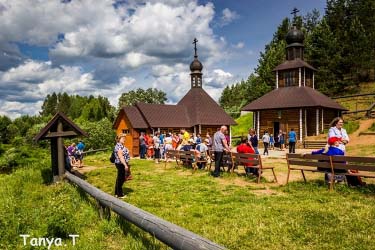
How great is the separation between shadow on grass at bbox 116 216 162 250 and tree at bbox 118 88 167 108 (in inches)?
2456

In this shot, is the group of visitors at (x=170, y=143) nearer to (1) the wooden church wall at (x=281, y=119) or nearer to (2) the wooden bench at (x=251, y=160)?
(2) the wooden bench at (x=251, y=160)

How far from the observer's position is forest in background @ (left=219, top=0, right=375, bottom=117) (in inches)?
1705

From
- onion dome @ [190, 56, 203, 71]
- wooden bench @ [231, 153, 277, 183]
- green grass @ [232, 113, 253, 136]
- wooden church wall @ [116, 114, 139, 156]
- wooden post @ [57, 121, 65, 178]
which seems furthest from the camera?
green grass @ [232, 113, 253, 136]

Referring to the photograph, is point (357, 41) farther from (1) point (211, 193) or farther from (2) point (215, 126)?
(1) point (211, 193)

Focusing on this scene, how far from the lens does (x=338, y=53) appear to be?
43.1 meters

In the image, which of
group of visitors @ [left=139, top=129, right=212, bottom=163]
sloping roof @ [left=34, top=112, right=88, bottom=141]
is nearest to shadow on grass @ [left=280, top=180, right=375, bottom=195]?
group of visitors @ [left=139, top=129, right=212, bottom=163]

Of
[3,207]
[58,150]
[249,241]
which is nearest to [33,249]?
[3,207]

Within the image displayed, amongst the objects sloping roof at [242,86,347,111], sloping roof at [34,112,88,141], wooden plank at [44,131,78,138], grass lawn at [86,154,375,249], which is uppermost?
sloping roof at [242,86,347,111]

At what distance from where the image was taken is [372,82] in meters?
51.2

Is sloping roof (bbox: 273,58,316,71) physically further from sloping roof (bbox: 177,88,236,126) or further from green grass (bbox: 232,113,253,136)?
green grass (bbox: 232,113,253,136)

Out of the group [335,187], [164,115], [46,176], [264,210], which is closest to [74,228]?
[264,210]

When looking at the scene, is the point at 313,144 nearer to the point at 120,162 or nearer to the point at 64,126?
the point at 64,126

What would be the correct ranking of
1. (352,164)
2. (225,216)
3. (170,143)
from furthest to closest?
(170,143)
(352,164)
(225,216)

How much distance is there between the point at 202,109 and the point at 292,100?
829 centimetres
